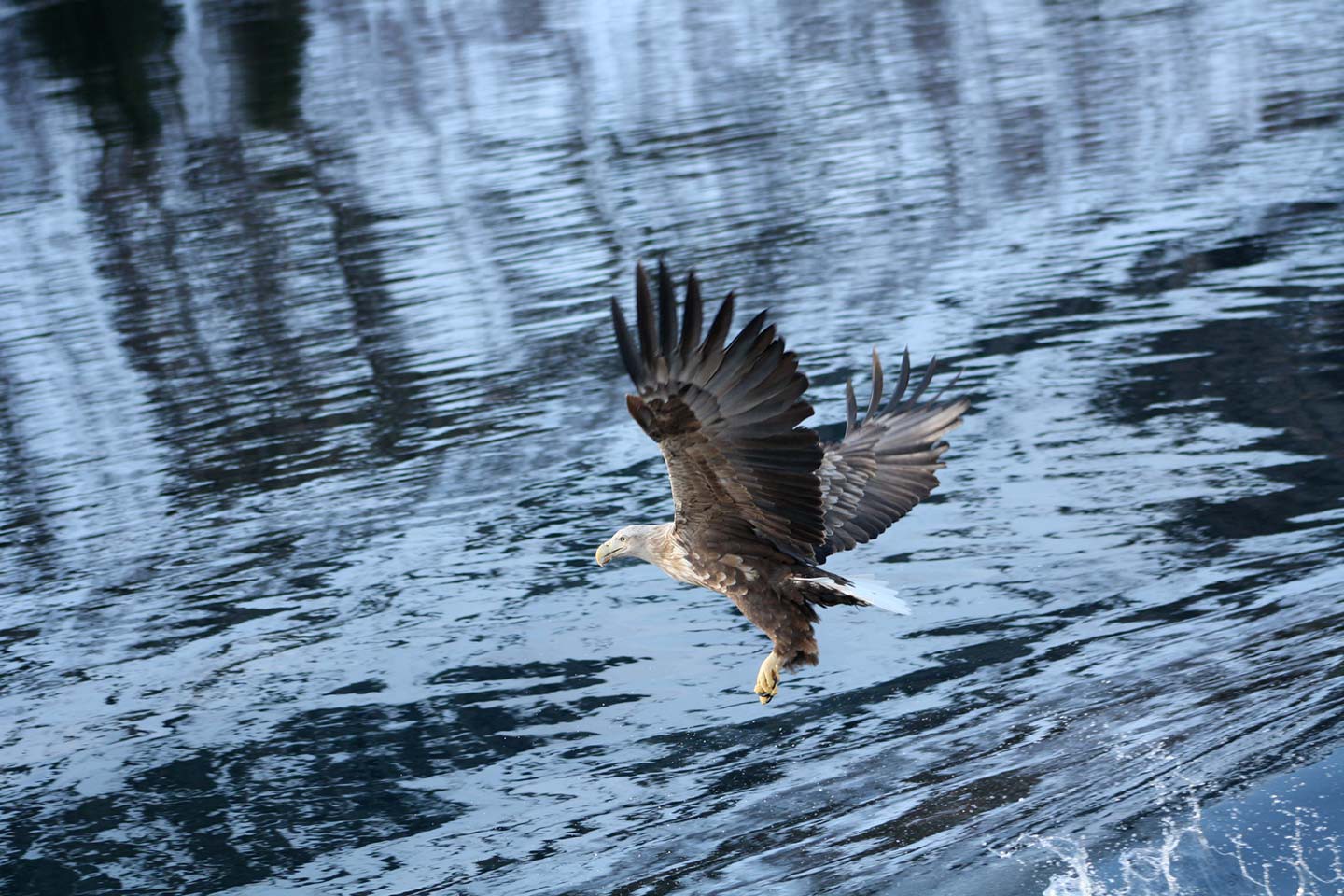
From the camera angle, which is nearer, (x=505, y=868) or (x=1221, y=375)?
(x=505, y=868)

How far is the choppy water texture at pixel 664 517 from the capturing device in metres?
5.47

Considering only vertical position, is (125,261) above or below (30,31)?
below

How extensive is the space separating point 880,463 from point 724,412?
5.48 feet

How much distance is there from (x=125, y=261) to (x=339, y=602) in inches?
373

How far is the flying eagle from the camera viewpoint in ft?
15.2

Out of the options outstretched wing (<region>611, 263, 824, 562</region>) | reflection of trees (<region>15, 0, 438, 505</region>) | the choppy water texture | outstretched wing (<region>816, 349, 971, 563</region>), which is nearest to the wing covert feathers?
outstretched wing (<region>611, 263, 824, 562</region>)

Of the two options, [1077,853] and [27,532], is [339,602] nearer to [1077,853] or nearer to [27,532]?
[27,532]

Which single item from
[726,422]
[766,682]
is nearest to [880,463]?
[766,682]

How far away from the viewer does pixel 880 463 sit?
6281 millimetres

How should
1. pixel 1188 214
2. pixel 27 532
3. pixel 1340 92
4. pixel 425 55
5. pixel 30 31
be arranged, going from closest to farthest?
pixel 27 532
pixel 1188 214
pixel 1340 92
pixel 425 55
pixel 30 31

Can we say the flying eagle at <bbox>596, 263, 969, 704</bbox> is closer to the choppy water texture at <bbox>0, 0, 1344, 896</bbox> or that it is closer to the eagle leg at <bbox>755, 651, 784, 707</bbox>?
the eagle leg at <bbox>755, 651, 784, 707</bbox>

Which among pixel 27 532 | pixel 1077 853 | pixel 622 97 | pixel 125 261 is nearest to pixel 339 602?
pixel 27 532

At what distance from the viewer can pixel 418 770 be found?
19.9 ft

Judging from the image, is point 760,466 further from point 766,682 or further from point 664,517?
point 664,517
